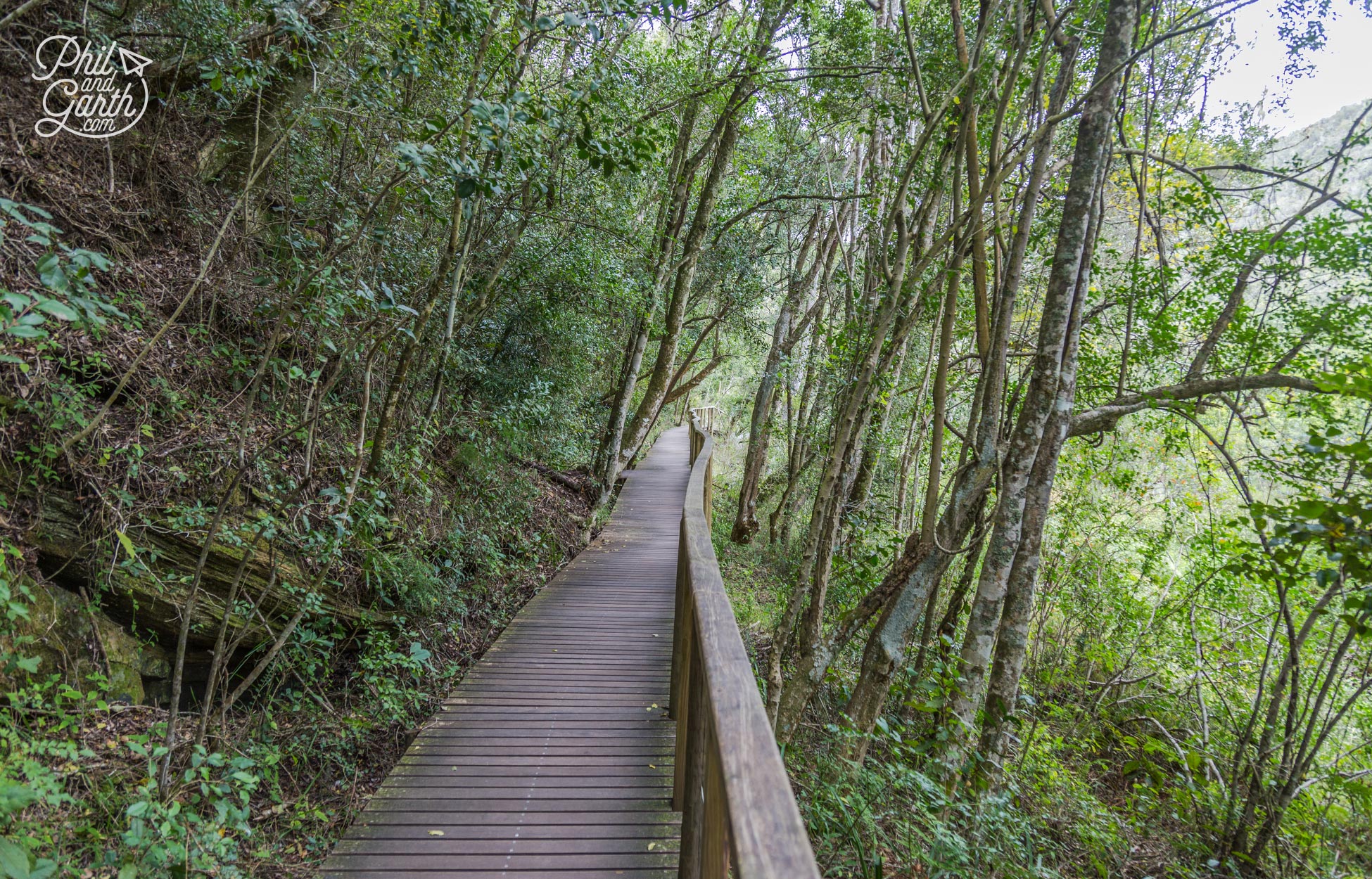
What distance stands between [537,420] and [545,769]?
193 inches

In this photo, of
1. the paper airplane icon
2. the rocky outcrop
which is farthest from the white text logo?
the rocky outcrop

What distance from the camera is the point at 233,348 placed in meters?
5.03

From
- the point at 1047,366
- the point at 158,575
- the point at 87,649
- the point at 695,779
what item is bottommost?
the point at 87,649

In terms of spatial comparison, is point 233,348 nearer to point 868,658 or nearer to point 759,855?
point 759,855

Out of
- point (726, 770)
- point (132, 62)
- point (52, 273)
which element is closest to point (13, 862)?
point (52, 273)

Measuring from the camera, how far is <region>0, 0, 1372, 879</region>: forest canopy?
3.40 metres

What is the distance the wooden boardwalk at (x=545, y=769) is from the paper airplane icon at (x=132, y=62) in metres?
5.46

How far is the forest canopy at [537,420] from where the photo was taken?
11.2 ft

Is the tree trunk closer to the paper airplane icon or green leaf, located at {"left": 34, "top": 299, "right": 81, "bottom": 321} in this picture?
green leaf, located at {"left": 34, "top": 299, "right": 81, "bottom": 321}

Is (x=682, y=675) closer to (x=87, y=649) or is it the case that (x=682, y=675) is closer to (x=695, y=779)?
(x=695, y=779)

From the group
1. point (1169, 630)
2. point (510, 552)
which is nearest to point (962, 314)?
point (1169, 630)

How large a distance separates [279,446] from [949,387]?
8.22 metres

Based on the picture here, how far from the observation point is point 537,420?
26.0 ft

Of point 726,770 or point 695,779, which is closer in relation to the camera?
point 726,770
